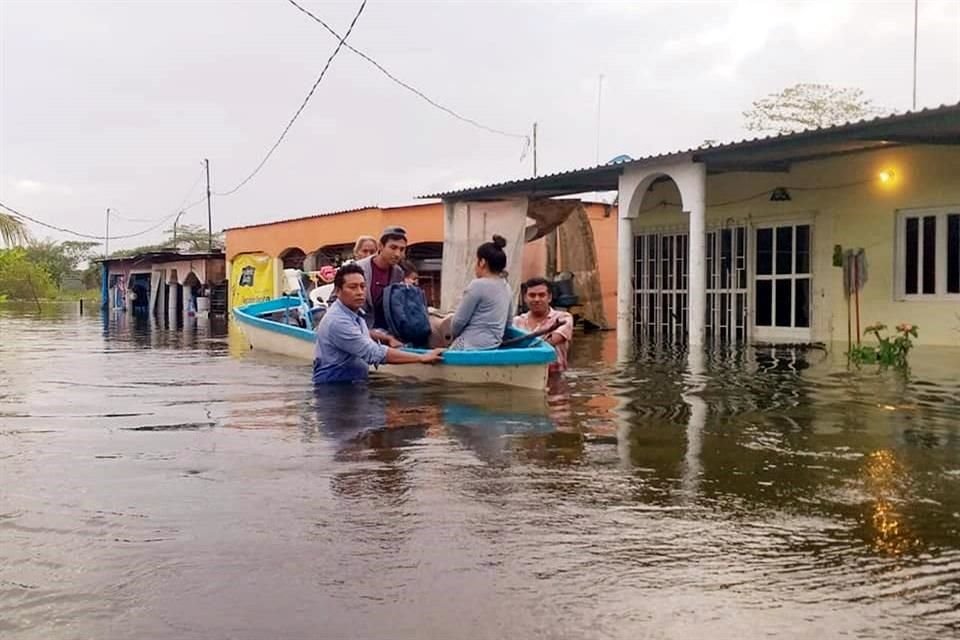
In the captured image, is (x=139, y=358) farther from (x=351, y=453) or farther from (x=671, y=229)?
(x=671, y=229)

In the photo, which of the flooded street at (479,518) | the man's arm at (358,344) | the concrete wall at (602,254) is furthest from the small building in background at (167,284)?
the flooded street at (479,518)

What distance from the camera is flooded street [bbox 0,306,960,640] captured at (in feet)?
10.5

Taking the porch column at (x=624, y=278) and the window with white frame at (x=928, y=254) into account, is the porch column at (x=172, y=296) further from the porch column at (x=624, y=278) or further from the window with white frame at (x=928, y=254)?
the window with white frame at (x=928, y=254)

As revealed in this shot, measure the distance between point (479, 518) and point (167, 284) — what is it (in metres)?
40.0

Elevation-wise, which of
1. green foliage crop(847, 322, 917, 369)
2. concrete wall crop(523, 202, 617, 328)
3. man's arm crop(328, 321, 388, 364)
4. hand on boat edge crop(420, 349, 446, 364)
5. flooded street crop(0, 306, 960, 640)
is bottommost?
flooded street crop(0, 306, 960, 640)

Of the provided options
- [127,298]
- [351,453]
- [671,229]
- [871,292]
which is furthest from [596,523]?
[127,298]

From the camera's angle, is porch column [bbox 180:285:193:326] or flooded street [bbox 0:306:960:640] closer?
flooded street [bbox 0:306:960:640]

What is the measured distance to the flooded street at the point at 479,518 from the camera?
126 inches

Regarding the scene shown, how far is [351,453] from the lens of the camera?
6.04 meters

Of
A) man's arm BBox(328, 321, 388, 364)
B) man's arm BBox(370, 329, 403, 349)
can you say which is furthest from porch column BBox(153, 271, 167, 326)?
man's arm BBox(328, 321, 388, 364)

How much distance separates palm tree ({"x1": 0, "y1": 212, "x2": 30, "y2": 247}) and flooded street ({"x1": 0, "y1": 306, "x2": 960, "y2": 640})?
9678 millimetres

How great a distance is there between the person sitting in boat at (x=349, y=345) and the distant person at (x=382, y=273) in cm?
74

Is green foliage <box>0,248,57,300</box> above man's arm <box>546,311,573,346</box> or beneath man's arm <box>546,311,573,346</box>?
above

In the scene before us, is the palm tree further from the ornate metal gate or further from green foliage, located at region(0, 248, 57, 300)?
green foliage, located at region(0, 248, 57, 300)
